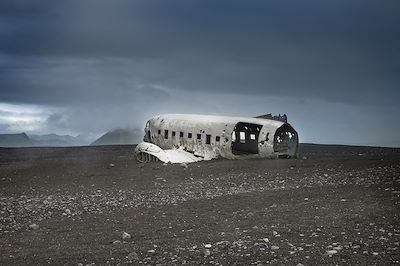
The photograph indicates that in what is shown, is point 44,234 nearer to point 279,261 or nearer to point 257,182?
point 279,261

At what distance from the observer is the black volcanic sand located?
9.80 m

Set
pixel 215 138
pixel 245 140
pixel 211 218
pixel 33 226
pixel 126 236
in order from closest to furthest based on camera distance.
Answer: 1. pixel 126 236
2. pixel 33 226
3. pixel 211 218
4. pixel 215 138
5. pixel 245 140

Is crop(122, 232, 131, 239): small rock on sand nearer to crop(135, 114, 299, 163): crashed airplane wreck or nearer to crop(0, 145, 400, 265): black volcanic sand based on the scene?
crop(0, 145, 400, 265): black volcanic sand

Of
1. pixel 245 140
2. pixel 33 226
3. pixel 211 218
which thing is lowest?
pixel 33 226

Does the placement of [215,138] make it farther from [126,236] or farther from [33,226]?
[126,236]

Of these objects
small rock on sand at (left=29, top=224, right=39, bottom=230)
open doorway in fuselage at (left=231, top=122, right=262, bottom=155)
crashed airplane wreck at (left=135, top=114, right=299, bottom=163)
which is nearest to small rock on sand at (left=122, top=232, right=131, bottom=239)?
small rock on sand at (left=29, top=224, right=39, bottom=230)

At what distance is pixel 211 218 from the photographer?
1361 cm

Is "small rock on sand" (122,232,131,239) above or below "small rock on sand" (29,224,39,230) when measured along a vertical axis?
above

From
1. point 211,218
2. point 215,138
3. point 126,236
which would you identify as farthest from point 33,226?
point 215,138

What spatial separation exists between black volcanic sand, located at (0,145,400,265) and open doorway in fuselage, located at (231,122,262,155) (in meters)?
10.5

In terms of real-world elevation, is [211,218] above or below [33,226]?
above

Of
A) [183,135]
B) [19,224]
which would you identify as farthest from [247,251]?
[183,135]

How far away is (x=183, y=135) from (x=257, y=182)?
14.0 meters

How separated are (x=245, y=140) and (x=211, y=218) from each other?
21685 mm
